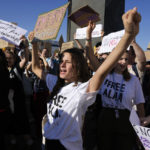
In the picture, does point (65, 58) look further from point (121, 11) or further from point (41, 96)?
point (121, 11)

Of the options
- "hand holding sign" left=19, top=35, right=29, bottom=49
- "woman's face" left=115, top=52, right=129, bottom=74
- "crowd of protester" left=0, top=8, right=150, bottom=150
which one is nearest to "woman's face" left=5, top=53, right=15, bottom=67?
"crowd of protester" left=0, top=8, right=150, bottom=150

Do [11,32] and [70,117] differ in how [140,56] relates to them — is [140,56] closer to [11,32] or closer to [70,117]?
[70,117]

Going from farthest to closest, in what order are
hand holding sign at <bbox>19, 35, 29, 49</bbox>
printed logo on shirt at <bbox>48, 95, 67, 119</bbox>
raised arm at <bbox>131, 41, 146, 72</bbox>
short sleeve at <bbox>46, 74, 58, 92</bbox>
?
hand holding sign at <bbox>19, 35, 29, 49</bbox>, raised arm at <bbox>131, 41, 146, 72</bbox>, short sleeve at <bbox>46, 74, 58, 92</bbox>, printed logo on shirt at <bbox>48, 95, 67, 119</bbox>

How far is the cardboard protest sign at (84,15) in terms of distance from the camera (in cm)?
358

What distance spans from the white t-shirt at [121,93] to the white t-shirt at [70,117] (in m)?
0.68

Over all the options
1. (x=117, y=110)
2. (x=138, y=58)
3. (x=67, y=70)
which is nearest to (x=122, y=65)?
(x=138, y=58)

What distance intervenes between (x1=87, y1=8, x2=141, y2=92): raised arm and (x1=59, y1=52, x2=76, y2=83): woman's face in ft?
1.03

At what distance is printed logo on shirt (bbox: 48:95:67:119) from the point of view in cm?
156

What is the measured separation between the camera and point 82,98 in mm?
1468

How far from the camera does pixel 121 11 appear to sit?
5.96 metres

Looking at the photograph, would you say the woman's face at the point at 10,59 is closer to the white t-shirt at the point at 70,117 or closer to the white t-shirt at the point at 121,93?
the white t-shirt at the point at 121,93

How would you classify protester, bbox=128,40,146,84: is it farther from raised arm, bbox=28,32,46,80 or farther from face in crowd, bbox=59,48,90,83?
raised arm, bbox=28,32,46,80

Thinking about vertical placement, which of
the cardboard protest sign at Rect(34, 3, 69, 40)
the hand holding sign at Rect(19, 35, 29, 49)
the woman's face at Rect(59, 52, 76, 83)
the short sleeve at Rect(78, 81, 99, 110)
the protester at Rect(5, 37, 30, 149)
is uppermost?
the cardboard protest sign at Rect(34, 3, 69, 40)

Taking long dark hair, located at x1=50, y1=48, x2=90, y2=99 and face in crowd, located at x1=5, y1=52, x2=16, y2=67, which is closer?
long dark hair, located at x1=50, y1=48, x2=90, y2=99
